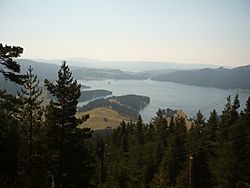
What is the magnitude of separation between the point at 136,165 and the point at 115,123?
145812 mm

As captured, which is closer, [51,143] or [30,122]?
[51,143]

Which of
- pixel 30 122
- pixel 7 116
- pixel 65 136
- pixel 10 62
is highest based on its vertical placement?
pixel 10 62

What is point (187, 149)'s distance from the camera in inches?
1548

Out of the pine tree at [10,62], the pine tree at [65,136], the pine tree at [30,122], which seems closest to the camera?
the pine tree at [10,62]

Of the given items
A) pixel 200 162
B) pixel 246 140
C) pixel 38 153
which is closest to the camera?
pixel 38 153

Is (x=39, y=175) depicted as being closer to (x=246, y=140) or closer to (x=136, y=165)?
(x=246, y=140)

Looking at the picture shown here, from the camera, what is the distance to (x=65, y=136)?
20109mm

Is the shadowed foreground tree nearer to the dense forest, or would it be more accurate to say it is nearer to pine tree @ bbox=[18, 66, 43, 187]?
the dense forest

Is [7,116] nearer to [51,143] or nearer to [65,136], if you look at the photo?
[51,143]

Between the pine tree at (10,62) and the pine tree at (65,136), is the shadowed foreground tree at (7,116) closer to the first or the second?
the pine tree at (10,62)

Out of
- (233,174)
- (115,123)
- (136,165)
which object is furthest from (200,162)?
(115,123)

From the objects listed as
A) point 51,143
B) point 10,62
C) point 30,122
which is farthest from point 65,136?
point 10,62

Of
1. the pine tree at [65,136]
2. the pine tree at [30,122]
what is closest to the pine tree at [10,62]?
the pine tree at [65,136]

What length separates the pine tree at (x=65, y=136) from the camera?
1997cm
